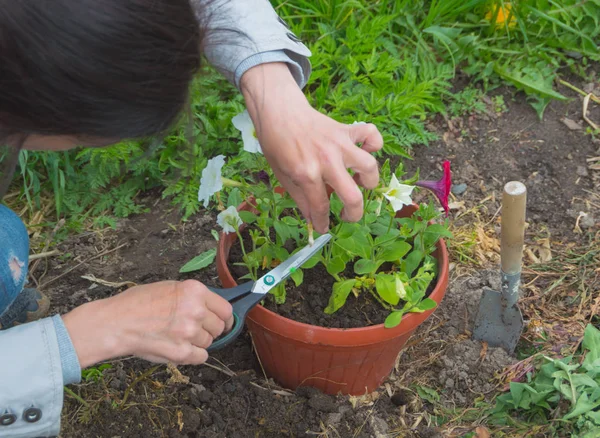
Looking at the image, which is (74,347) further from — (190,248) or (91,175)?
(91,175)

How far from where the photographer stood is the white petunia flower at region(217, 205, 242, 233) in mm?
1471

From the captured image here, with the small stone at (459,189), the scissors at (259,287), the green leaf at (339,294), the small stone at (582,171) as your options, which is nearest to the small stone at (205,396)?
the scissors at (259,287)

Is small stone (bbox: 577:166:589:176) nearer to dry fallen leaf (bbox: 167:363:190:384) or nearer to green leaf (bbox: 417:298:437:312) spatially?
green leaf (bbox: 417:298:437:312)

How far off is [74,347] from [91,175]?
108cm

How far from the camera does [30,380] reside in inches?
44.8

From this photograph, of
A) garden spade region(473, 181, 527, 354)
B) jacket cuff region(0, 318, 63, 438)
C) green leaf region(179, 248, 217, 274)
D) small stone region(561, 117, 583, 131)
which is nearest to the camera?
jacket cuff region(0, 318, 63, 438)

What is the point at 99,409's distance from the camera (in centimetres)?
165

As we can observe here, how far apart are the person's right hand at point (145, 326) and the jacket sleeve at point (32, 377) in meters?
0.03

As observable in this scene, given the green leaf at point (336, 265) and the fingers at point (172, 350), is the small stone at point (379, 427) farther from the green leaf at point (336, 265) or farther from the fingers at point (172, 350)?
the fingers at point (172, 350)

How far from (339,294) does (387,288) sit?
0.11 metres

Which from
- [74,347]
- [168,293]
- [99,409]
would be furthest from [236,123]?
[99,409]

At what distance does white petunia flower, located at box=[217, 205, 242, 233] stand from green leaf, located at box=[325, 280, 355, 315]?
0.25m

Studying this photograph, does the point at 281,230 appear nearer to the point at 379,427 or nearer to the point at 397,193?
the point at 397,193

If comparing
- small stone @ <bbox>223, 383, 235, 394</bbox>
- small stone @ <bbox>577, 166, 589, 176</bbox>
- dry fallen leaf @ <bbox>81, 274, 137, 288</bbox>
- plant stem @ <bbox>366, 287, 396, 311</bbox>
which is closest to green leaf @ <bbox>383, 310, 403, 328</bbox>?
plant stem @ <bbox>366, 287, 396, 311</bbox>
